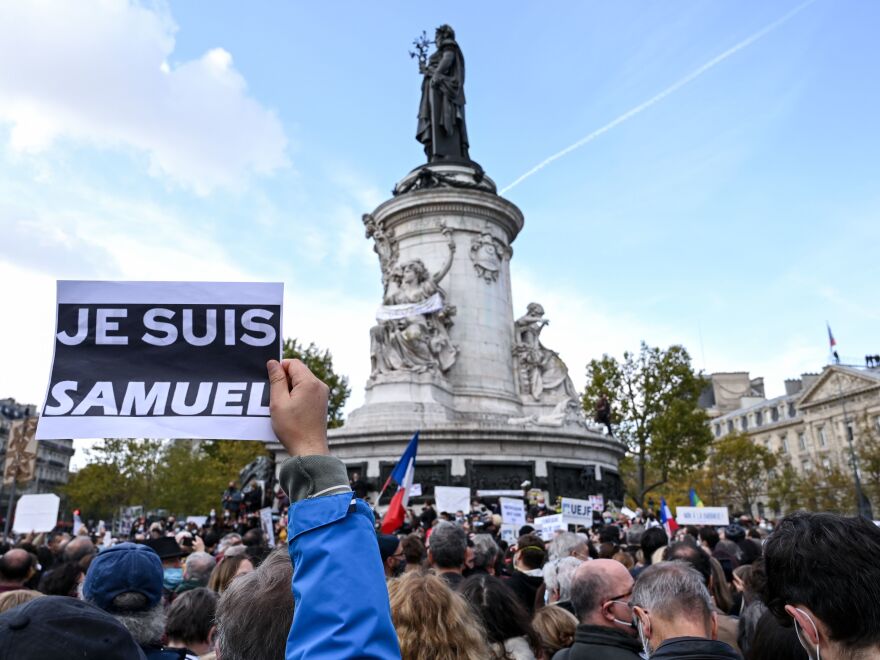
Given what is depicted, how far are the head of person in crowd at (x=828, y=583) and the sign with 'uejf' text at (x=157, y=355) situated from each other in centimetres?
181

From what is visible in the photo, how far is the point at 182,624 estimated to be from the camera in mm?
3812

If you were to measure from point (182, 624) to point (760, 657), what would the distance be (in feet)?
10.0

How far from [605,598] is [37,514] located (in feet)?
37.0

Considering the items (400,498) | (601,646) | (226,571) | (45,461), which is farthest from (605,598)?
(45,461)

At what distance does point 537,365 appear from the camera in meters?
24.8

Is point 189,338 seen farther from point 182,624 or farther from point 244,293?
point 182,624

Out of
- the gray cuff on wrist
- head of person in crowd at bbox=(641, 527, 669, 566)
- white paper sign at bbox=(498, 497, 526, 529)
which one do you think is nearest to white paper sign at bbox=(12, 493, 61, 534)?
white paper sign at bbox=(498, 497, 526, 529)

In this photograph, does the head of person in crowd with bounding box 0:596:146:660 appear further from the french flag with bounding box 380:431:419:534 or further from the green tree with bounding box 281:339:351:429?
the green tree with bounding box 281:339:351:429

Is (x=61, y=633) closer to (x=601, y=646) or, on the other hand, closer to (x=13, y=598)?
(x=13, y=598)

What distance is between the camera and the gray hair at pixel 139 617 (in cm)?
312

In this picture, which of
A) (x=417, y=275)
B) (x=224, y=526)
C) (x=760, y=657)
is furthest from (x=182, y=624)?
(x=417, y=275)

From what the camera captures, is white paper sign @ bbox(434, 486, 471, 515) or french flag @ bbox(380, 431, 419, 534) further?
white paper sign @ bbox(434, 486, 471, 515)

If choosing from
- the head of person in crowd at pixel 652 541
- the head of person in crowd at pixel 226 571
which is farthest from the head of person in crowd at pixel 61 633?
the head of person in crowd at pixel 652 541

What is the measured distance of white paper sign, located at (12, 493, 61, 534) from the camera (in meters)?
11.6
